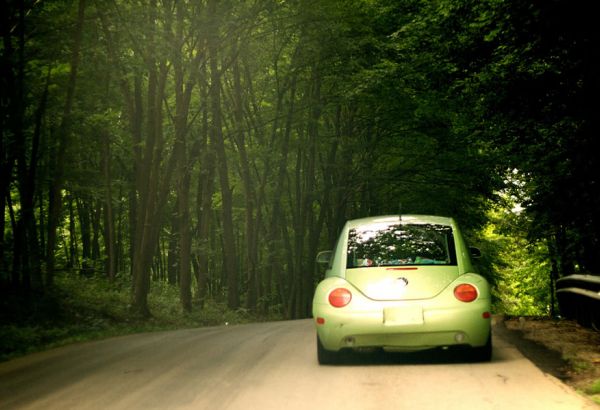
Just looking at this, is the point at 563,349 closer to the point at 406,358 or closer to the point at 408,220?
the point at 406,358

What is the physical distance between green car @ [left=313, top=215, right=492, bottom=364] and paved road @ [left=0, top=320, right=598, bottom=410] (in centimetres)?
31

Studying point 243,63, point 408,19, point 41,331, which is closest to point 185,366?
point 41,331

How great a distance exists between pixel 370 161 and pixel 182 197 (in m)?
10.0

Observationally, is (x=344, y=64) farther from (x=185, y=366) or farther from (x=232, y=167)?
(x=185, y=366)

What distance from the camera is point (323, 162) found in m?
34.3

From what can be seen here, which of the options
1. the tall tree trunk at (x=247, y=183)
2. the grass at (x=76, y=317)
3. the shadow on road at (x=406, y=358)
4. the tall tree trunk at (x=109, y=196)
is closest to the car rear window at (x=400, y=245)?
the shadow on road at (x=406, y=358)

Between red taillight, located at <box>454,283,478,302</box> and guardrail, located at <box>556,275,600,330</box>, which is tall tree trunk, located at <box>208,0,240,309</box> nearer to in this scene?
guardrail, located at <box>556,275,600,330</box>

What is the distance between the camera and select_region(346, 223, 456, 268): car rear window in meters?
8.77

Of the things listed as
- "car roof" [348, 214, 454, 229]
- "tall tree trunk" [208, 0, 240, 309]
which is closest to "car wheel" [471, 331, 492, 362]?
"car roof" [348, 214, 454, 229]

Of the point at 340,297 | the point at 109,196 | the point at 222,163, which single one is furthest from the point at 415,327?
the point at 109,196

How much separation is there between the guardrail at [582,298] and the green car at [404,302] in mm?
2305

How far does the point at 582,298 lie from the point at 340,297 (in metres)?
6.57

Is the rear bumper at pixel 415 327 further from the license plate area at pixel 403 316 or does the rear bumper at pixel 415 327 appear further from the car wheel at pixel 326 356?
the car wheel at pixel 326 356

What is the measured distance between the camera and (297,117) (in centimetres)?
2894
